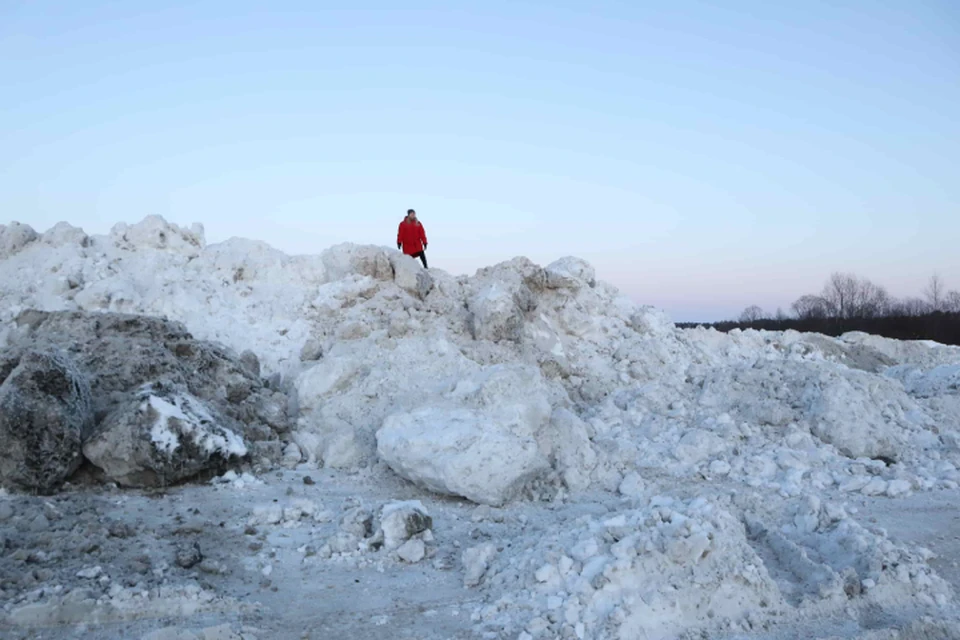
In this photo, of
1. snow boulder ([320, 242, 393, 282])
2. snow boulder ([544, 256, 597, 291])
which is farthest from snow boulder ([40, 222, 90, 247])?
snow boulder ([544, 256, 597, 291])

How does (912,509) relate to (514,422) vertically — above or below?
below

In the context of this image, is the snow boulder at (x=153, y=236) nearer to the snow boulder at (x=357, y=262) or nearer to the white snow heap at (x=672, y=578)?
the snow boulder at (x=357, y=262)

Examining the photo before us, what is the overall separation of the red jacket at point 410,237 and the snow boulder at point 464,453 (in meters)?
5.98

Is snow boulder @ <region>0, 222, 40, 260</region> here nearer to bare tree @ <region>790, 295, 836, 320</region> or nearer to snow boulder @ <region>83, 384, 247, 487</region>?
snow boulder @ <region>83, 384, 247, 487</region>

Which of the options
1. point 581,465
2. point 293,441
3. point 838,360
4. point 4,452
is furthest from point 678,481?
point 838,360

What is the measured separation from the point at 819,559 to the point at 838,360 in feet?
37.3

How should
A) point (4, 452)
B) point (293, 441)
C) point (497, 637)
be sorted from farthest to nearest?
point (293, 441) → point (4, 452) → point (497, 637)

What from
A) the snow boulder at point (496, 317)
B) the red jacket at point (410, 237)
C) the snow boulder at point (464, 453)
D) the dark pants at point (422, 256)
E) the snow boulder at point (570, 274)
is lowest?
the snow boulder at point (464, 453)

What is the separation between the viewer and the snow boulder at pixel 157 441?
6.47 meters

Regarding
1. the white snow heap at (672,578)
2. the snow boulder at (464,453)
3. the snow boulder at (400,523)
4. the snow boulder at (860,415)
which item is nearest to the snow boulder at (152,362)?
the snow boulder at (464,453)

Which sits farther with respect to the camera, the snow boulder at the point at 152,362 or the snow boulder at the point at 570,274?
the snow boulder at the point at 570,274

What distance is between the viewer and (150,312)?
9859 millimetres

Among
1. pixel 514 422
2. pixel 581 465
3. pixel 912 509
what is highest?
pixel 514 422

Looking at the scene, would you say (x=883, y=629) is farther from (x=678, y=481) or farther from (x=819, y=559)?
(x=678, y=481)
